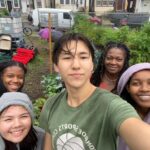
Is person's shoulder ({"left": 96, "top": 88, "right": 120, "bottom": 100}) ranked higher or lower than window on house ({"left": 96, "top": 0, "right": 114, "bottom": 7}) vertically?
higher

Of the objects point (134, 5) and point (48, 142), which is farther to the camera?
point (134, 5)

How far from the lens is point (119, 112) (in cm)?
136

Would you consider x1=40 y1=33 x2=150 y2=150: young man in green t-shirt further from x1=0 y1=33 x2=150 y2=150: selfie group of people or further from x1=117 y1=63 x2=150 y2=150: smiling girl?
x1=117 y1=63 x2=150 y2=150: smiling girl

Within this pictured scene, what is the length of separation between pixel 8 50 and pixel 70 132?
8.95 meters

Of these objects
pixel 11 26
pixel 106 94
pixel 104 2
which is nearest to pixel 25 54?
pixel 11 26

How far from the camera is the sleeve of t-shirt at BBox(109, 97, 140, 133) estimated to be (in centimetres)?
132

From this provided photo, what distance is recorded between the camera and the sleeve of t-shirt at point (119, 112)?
1.32 meters

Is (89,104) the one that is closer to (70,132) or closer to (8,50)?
(70,132)

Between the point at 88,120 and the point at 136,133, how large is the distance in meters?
0.40

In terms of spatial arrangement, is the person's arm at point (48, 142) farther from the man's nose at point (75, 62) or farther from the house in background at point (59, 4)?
the house in background at point (59, 4)

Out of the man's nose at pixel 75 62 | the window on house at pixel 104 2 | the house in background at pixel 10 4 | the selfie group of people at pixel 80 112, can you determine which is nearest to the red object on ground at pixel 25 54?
the selfie group of people at pixel 80 112

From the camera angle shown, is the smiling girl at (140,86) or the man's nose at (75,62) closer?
the man's nose at (75,62)

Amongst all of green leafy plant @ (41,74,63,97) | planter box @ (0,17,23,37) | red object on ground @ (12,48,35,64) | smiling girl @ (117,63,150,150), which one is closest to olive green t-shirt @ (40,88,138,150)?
smiling girl @ (117,63,150,150)

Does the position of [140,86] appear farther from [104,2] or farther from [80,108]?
[104,2]
